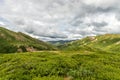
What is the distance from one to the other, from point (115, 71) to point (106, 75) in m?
22.2

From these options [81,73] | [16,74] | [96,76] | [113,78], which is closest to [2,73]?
[16,74]

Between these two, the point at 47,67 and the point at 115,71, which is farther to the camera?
the point at 115,71

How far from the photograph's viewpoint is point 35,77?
5374 inches

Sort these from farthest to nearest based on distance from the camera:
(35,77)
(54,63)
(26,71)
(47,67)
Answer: (54,63) → (47,67) → (26,71) → (35,77)

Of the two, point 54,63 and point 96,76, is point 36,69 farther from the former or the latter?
point 96,76

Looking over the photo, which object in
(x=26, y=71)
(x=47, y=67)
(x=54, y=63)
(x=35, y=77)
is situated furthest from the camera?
(x=54, y=63)

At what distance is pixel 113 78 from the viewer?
14688 cm

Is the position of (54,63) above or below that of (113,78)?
above

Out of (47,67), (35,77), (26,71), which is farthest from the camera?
(47,67)

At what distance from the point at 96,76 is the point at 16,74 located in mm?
56675

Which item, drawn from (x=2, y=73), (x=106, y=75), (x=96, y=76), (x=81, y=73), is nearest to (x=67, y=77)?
(x=81, y=73)

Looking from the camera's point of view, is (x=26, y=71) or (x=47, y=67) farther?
(x=47, y=67)

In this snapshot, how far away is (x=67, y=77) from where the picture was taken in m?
137

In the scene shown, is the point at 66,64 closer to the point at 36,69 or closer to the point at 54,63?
the point at 54,63
